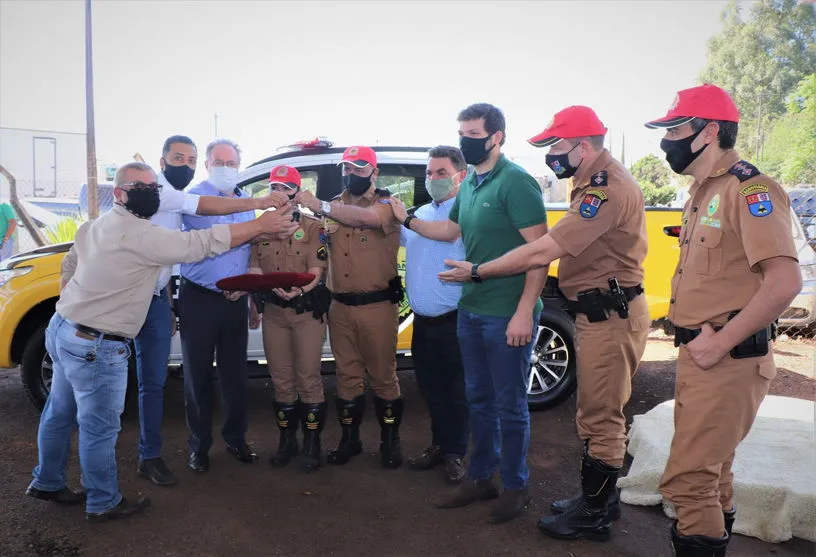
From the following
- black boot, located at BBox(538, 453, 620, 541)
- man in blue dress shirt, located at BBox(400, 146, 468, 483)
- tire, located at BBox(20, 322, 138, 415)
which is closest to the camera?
black boot, located at BBox(538, 453, 620, 541)

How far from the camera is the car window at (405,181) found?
5129 millimetres

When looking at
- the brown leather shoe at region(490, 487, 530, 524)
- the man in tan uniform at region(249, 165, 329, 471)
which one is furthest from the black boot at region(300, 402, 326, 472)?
the brown leather shoe at region(490, 487, 530, 524)

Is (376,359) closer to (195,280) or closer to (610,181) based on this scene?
(195,280)

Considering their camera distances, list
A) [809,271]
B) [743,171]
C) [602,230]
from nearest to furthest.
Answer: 1. [743,171]
2. [602,230]
3. [809,271]

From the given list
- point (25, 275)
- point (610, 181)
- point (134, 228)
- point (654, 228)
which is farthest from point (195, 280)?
point (654, 228)

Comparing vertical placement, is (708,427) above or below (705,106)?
below

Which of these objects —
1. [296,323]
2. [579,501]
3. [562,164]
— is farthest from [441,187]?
[579,501]

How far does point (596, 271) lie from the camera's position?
3.21m

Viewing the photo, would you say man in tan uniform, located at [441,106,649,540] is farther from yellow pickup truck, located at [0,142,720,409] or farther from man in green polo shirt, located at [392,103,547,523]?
yellow pickup truck, located at [0,142,720,409]

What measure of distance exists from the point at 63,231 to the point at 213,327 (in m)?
9.05

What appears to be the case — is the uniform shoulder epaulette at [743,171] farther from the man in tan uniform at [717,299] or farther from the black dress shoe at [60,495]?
the black dress shoe at [60,495]

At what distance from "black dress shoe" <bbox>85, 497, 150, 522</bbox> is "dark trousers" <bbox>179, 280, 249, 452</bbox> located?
605 mm

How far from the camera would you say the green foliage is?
11.4 m

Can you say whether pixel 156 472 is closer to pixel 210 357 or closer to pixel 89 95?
pixel 210 357
